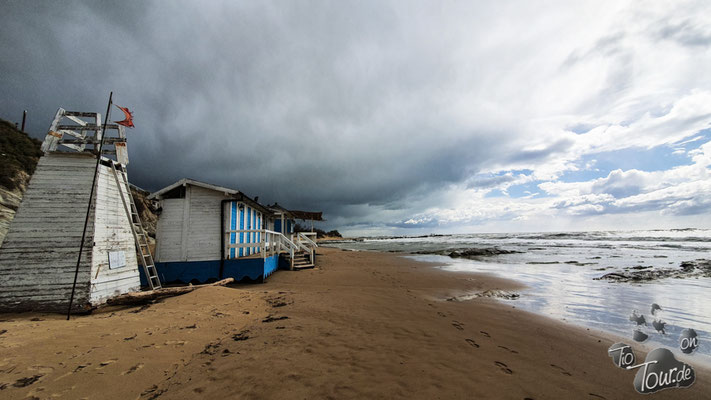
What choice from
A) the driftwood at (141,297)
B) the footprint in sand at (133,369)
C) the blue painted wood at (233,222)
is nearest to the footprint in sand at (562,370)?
the footprint in sand at (133,369)

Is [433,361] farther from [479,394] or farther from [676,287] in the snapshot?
[676,287]

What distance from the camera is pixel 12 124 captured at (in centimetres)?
2989

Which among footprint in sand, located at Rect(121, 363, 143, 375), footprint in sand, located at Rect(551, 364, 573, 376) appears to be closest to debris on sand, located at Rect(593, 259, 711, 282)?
footprint in sand, located at Rect(551, 364, 573, 376)

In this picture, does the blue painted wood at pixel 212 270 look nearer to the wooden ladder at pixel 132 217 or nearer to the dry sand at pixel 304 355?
the wooden ladder at pixel 132 217

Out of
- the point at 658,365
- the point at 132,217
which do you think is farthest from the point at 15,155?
the point at 658,365

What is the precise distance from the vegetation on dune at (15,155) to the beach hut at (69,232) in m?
22.0

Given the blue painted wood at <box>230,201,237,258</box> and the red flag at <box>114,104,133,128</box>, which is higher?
the red flag at <box>114,104,133,128</box>

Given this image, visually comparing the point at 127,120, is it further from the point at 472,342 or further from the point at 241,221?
the point at 472,342

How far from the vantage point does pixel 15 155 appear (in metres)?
24.3

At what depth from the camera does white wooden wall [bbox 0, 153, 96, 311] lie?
261 inches

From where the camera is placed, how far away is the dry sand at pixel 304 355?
3.37 meters

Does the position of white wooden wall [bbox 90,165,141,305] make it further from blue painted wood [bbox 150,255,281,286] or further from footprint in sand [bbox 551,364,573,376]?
footprint in sand [bbox 551,364,573,376]

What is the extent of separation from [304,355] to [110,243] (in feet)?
24.8

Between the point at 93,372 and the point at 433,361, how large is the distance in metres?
4.84
